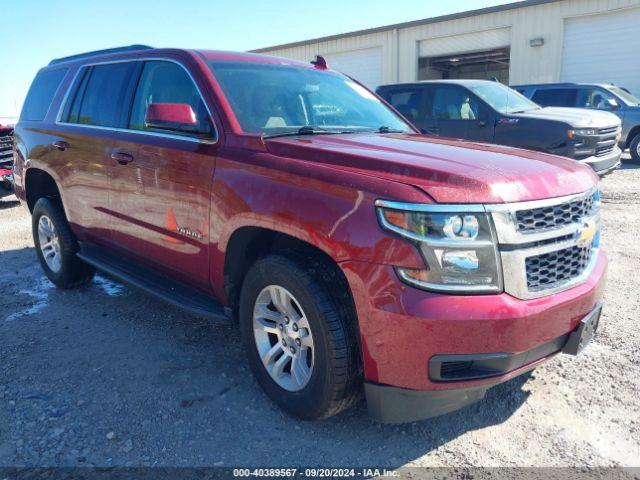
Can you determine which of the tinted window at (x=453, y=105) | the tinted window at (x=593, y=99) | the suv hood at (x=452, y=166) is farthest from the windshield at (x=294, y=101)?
the tinted window at (x=593, y=99)

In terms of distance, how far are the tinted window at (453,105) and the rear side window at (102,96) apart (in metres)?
6.46

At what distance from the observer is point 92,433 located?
2730 millimetres

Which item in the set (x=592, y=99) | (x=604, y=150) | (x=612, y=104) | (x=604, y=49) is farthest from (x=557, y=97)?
(x=604, y=49)

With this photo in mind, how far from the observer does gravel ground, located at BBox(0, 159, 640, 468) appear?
8.39 ft

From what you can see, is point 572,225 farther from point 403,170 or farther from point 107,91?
point 107,91

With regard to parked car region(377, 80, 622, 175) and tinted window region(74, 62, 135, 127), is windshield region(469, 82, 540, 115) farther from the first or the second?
tinted window region(74, 62, 135, 127)

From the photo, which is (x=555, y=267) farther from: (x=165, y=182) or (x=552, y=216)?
(x=165, y=182)

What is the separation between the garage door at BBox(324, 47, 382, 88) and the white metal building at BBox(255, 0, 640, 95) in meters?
0.04

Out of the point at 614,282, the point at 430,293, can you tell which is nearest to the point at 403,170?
the point at 430,293

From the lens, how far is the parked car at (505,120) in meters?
8.12

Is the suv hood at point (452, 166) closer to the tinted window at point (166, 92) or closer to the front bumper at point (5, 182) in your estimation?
the tinted window at point (166, 92)

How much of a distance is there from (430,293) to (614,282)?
3.42 meters

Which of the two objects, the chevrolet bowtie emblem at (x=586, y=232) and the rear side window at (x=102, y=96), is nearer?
the chevrolet bowtie emblem at (x=586, y=232)

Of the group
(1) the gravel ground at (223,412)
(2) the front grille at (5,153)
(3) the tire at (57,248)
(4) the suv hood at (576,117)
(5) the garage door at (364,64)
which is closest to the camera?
(1) the gravel ground at (223,412)
